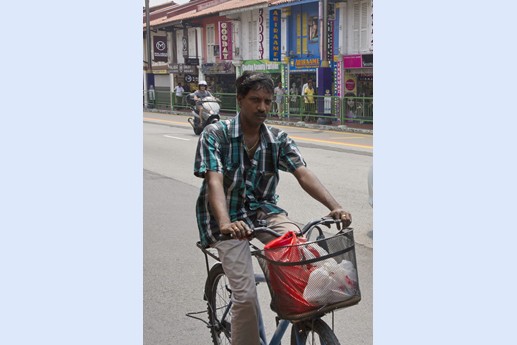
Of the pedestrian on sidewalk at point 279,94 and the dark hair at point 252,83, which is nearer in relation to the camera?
the dark hair at point 252,83

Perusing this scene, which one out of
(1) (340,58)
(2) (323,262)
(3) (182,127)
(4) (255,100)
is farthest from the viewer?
(1) (340,58)

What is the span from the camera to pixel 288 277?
7.84 feet

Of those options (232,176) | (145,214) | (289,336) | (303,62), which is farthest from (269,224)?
(303,62)

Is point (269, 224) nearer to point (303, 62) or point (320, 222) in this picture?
point (320, 222)

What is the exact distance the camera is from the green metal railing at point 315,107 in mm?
5566

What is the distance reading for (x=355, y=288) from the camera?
243 cm

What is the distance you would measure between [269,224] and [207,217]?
253mm

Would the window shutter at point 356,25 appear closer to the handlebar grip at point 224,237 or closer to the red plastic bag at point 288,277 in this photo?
the handlebar grip at point 224,237

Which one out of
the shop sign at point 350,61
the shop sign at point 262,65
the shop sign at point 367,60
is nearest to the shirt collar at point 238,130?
the shop sign at point 367,60

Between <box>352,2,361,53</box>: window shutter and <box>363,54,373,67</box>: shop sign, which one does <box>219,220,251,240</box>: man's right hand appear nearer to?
<box>363,54,373,67</box>: shop sign

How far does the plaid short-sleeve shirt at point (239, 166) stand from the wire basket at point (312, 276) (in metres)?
0.38

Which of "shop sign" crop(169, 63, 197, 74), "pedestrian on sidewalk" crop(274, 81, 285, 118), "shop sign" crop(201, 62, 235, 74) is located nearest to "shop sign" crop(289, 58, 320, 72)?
"pedestrian on sidewalk" crop(274, 81, 285, 118)

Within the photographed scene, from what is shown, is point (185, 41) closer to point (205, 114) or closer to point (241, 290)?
point (205, 114)

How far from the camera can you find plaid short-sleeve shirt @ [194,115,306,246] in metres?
2.67
